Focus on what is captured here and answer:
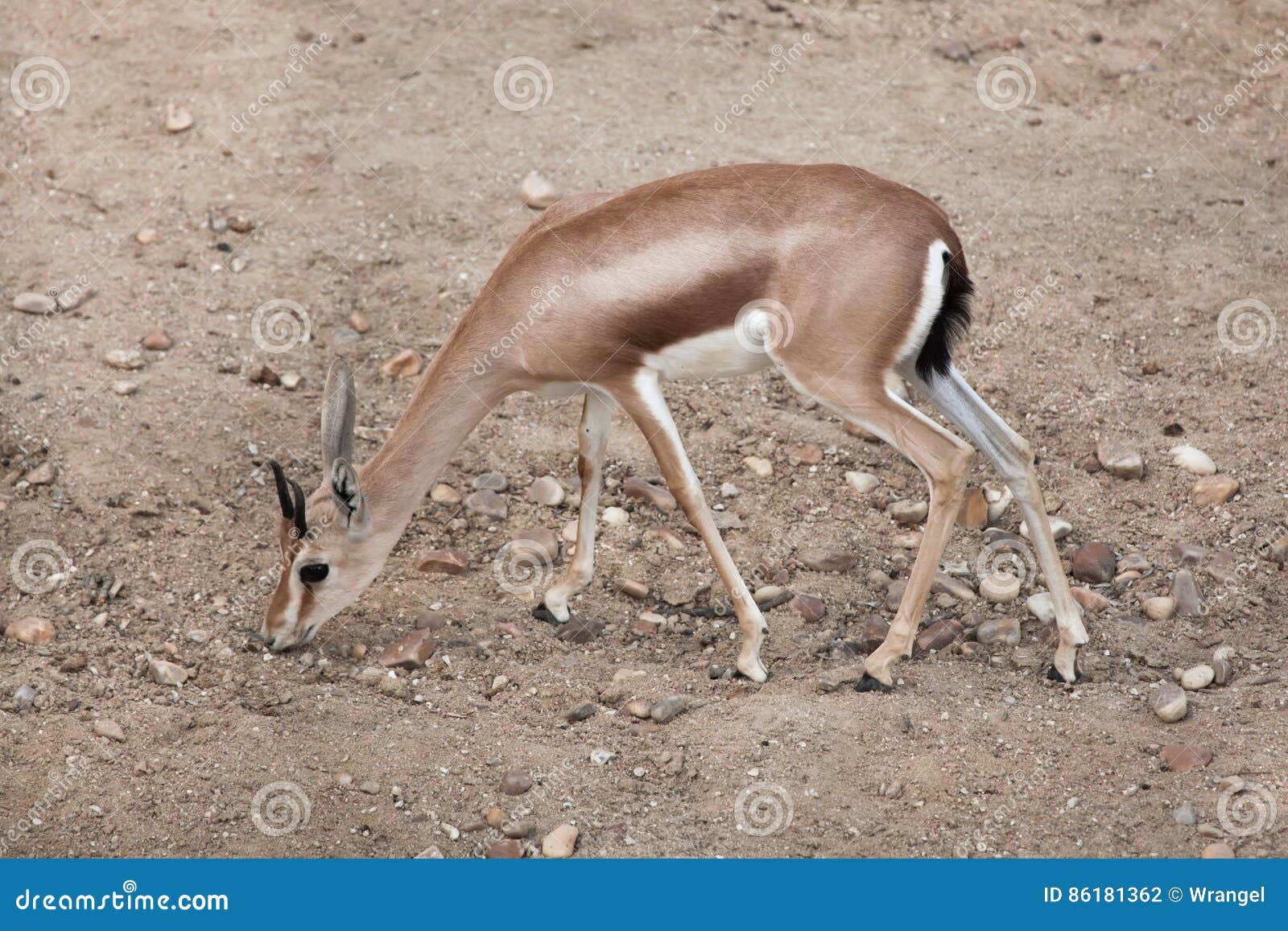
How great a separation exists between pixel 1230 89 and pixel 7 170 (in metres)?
9.42

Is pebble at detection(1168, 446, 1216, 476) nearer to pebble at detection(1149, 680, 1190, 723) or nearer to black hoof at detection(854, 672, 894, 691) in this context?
pebble at detection(1149, 680, 1190, 723)

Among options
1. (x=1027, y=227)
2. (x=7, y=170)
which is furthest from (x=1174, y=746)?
(x=7, y=170)

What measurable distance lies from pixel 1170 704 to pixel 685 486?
2.25 meters

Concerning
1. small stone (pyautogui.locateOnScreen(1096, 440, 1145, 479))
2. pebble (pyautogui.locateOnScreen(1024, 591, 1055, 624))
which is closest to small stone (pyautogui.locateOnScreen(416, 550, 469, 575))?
pebble (pyautogui.locateOnScreen(1024, 591, 1055, 624))

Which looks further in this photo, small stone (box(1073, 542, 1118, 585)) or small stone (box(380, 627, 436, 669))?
small stone (box(1073, 542, 1118, 585))

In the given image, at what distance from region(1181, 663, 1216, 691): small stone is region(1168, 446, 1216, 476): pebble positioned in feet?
5.16

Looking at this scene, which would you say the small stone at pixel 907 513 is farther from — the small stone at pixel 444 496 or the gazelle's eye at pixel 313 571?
the gazelle's eye at pixel 313 571

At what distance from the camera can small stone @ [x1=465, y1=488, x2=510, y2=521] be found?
7.15m

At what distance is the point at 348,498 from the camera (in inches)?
229

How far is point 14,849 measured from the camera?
5.14 m

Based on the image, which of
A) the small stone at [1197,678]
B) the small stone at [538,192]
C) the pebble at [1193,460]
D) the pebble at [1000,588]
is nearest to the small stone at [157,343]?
the small stone at [538,192]

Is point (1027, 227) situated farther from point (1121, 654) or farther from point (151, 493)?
point (151, 493)

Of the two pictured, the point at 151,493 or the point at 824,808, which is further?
the point at 151,493

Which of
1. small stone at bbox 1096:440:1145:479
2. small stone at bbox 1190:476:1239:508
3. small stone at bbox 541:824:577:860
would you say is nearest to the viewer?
small stone at bbox 541:824:577:860
